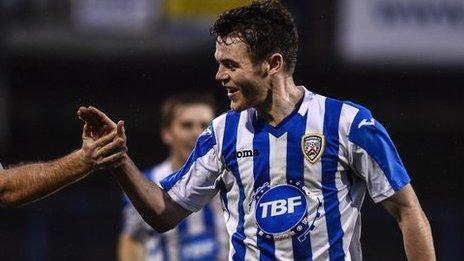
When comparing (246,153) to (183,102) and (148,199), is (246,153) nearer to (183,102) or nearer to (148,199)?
(148,199)

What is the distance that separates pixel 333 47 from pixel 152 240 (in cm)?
699

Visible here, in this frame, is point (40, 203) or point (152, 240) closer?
point (152, 240)

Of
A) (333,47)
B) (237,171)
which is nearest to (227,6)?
(333,47)

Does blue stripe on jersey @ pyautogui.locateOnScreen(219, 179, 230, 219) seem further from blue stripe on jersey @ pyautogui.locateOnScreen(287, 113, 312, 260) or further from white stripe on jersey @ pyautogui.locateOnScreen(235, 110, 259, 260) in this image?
blue stripe on jersey @ pyautogui.locateOnScreen(287, 113, 312, 260)

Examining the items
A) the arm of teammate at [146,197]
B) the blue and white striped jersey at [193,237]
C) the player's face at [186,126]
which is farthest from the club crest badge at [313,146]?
the player's face at [186,126]

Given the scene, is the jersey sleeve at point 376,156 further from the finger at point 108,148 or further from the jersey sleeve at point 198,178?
the finger at point 108,148

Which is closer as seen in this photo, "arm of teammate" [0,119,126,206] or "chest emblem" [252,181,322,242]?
"arm of teammate" [0,119,126,206]

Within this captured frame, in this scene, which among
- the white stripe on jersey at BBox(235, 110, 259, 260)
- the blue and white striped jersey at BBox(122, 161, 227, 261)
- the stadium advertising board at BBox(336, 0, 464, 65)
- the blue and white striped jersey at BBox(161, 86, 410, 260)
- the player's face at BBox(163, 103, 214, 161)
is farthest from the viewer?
the stadium advertising board at BBox(336, 0, 464, 65)

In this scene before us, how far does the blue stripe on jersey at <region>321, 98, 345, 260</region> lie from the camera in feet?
15.3

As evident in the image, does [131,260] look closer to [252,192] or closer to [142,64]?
[252,192]

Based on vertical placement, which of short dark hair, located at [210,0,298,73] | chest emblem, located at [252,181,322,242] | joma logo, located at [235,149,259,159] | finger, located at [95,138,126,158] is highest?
short dark hair, located at [210,0,298,73]

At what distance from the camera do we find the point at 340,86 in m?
14.2

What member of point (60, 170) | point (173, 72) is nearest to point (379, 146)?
point (60, 170)

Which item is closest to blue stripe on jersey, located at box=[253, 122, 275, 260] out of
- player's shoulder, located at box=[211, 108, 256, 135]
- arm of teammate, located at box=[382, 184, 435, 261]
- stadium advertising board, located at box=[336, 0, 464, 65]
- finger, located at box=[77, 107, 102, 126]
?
player's shoulder, located at box=[211, 108, 256, 135]
